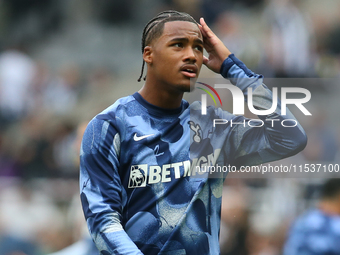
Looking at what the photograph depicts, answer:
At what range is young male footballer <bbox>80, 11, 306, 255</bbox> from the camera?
Answer: 235cm

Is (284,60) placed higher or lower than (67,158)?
higher

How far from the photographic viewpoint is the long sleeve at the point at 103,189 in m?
2.23

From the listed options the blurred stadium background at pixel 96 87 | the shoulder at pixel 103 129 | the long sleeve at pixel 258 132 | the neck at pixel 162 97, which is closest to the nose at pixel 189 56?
the neck at pixel 162 97

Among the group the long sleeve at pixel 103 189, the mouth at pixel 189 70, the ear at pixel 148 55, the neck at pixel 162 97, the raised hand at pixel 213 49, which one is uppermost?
the raised hand at pixel 213 49

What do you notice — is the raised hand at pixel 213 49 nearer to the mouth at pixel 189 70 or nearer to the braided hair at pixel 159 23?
the braided hair at pixel 159 23

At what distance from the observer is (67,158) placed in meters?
7.34

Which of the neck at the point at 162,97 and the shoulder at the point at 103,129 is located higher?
the neck at the point at 162,97

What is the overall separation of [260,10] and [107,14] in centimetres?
318

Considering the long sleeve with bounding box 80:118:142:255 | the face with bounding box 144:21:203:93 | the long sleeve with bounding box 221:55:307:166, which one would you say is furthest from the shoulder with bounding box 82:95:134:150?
the long sleeve with bounding box 221:55:307:166

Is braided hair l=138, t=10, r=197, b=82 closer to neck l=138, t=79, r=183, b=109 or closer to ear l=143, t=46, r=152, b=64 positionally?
ear l=143, t=46, r=152, b=64

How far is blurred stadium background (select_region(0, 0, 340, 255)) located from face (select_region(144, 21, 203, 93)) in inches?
77.8

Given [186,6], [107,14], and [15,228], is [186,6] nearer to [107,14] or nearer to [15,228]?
[107,14]

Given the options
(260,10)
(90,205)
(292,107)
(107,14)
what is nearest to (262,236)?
(292,107)

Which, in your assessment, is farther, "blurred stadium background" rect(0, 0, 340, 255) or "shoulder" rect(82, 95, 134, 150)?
"blurred stadium background" rect(0, 0, 340, 255)
